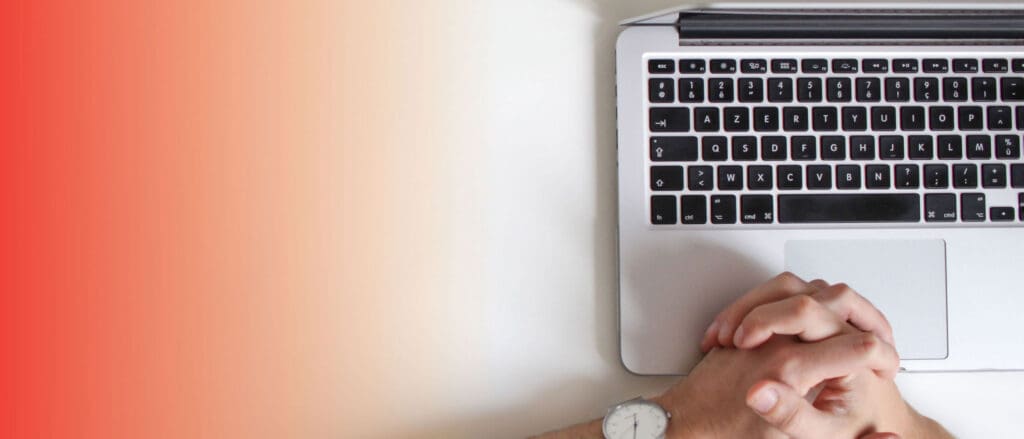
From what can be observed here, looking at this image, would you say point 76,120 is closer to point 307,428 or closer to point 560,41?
point 307,428

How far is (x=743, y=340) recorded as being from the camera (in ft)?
2.29

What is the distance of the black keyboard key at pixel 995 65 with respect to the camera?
78 cm

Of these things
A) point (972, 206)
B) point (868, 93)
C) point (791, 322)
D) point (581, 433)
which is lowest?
point (581, 433)

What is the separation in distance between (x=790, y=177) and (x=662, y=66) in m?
0.17

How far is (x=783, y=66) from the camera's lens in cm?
77

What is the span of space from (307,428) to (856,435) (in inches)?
21.4

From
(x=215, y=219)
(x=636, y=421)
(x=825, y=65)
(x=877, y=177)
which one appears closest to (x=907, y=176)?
(x=877, y=177)

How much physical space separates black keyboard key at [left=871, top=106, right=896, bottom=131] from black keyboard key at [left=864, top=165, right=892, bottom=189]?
1.6 inches

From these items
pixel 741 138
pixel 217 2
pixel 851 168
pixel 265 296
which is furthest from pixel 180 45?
pixel 851 168

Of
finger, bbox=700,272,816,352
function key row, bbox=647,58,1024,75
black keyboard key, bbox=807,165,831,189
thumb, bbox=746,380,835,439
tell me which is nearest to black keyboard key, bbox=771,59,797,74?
function key row, bbox=647,58,1024,75

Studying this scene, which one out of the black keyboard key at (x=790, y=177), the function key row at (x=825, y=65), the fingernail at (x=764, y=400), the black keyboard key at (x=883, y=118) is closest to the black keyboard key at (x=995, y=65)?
the function key row at (x=825, y=65)

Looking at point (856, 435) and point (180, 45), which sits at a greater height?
point (180, 45)

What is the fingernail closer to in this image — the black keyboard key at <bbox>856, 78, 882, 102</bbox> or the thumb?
the thumb

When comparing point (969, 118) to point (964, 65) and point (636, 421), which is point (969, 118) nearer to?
point (964, 65)
